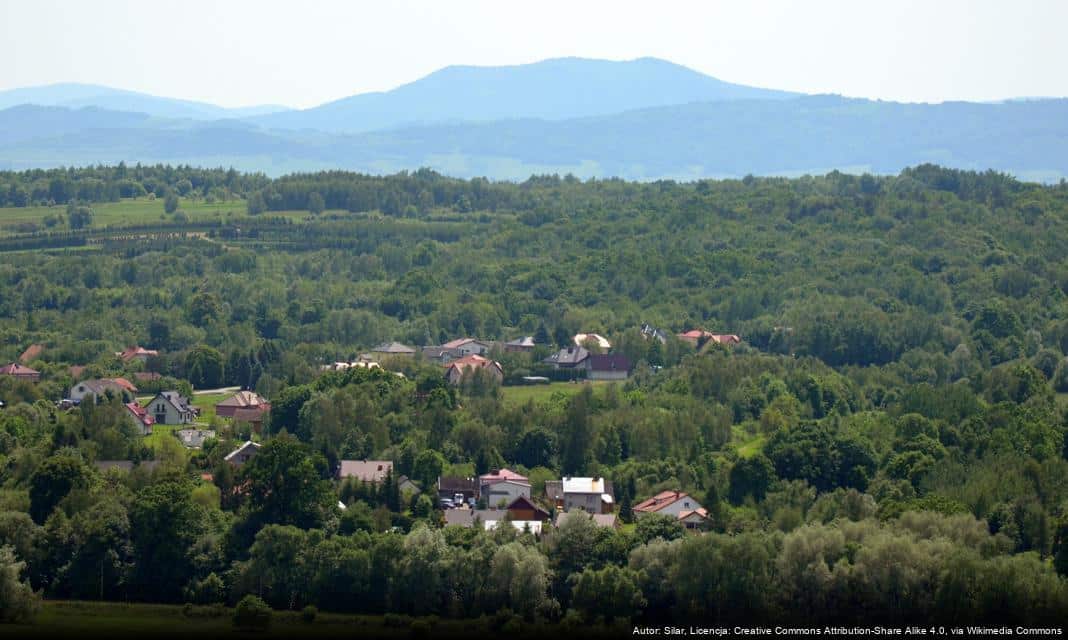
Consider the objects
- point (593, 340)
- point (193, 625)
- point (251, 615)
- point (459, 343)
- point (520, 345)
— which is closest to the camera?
point (193, 625)

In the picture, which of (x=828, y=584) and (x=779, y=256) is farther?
(x=779, y=256)

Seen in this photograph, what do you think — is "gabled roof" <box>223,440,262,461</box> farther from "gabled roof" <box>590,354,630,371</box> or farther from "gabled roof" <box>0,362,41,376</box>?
"gabled roof" <box>590,354,630,371</box>

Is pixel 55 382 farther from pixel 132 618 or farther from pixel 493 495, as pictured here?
pixel 132 618

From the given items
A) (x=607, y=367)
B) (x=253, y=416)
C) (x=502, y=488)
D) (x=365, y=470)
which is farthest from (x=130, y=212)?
(x=502, y=488)

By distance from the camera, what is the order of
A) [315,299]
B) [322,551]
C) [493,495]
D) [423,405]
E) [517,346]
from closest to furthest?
[322,551] → [493,495] → [423,405] → [517,346] → [315,299]

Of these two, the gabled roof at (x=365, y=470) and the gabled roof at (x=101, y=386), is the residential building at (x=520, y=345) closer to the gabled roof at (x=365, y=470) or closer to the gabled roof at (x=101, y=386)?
the gabled roof at (x=101, y=386)

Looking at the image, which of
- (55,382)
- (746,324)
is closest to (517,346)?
(746,324)

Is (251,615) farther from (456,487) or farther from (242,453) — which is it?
(242,453)
